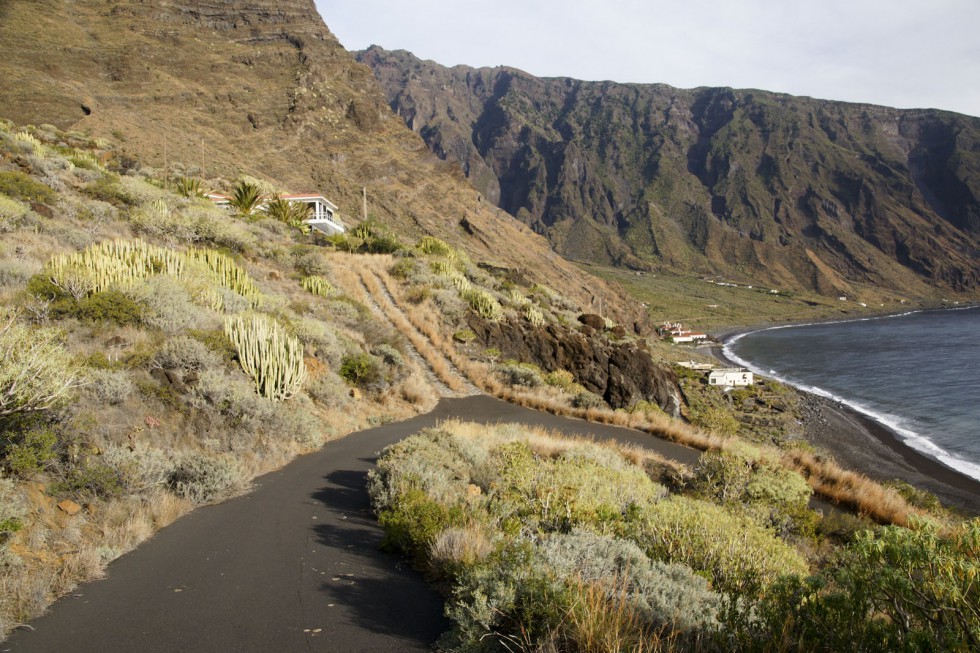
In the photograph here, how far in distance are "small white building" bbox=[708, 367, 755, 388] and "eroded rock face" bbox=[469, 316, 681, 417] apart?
93.6ft

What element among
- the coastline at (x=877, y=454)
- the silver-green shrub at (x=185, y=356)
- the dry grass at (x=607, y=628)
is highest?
the silver-green shrub at (x=185, y=356)

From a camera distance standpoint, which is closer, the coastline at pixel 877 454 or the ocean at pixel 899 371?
the coastline at pixel 877 454

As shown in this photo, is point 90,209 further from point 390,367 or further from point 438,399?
point 438,399

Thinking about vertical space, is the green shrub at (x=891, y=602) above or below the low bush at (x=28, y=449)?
above

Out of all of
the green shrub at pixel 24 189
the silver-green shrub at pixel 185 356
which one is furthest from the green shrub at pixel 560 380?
the green shrub at pixel 24 189

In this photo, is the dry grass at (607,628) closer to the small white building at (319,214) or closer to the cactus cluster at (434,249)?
the cactus cluster at (434,249)

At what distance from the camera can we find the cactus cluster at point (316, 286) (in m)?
18.0

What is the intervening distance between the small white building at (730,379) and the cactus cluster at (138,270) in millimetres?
42028

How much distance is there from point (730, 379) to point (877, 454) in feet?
59.5

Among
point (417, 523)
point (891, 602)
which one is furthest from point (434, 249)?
point (891, 602)

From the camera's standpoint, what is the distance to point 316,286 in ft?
59.5

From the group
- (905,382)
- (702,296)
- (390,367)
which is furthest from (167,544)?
(702,296)

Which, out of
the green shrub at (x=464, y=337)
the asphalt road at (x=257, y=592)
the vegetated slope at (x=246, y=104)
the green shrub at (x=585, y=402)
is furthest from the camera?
the vegetated slope at (x=246, y=104)

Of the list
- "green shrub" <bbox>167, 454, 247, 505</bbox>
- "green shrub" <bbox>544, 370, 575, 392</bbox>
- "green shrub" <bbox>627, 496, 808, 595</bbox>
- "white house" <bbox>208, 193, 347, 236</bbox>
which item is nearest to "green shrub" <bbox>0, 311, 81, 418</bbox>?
"green shrub" <bbox>167, 454, 247, 505</bbox>
